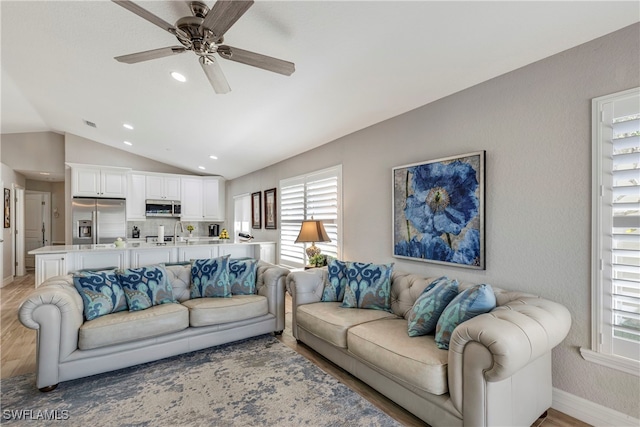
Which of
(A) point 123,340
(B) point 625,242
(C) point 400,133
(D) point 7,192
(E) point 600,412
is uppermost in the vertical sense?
(C) point 400,133

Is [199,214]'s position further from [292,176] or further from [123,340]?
[123,340]

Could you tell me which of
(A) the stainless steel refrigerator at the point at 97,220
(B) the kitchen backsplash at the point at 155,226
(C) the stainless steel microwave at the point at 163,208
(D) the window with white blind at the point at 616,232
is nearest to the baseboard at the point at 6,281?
(A) the stainless steel refrigerator at the point at 97,220

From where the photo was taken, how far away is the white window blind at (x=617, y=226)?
1762 mm

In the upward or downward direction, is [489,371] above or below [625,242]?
below

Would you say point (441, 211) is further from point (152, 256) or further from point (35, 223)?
point (35, 223)

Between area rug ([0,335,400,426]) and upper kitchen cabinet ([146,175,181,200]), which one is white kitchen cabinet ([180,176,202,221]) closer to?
upper kitchen cabinet ([146,175,181,200])

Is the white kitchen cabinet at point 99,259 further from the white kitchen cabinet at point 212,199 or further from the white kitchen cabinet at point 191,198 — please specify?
the white kitchen cabinet at point 212,199

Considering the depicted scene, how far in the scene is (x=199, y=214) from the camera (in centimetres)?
795

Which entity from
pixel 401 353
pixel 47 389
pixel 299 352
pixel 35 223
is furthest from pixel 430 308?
pixel 35 223

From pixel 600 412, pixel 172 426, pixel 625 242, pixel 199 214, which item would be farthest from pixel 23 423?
pixel 199 214

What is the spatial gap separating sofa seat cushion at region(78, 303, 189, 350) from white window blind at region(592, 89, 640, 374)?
3.19m

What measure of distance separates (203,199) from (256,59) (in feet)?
21.9

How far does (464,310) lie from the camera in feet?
6.34

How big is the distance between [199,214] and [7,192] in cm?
376
